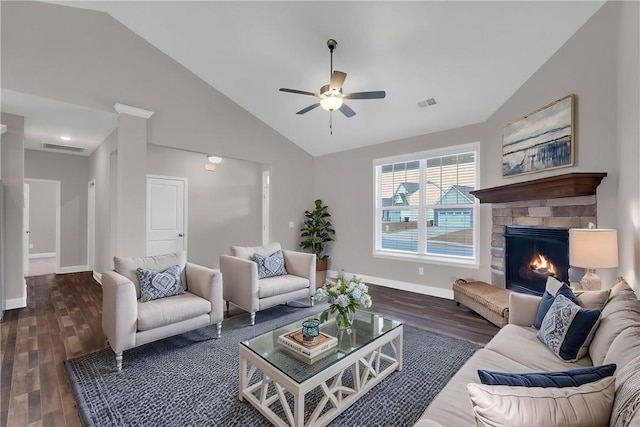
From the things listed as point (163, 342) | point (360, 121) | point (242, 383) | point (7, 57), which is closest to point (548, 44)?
point (360, 121)

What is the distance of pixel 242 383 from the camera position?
202 cm

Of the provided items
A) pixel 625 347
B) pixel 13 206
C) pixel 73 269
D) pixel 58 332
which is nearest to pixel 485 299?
pixel 625 347

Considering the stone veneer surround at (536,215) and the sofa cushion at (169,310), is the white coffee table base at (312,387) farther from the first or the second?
the stone veneer surround at (536,215)

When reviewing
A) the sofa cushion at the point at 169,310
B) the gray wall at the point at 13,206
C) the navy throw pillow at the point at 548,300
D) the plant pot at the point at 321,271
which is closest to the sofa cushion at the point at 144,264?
the sofa cushion at the point at 169,310

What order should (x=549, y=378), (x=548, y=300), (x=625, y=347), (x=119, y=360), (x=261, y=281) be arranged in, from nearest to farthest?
(x=549, y=378) < (x=625, y=347) < (x=548, y=300) < (x=119, y=360) < (x=261, y=281)

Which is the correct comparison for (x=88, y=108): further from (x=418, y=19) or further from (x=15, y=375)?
(x=418, y=19)

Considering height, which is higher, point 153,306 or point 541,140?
point 541,140

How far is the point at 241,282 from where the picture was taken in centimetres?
354

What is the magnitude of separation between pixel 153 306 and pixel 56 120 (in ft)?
10.6

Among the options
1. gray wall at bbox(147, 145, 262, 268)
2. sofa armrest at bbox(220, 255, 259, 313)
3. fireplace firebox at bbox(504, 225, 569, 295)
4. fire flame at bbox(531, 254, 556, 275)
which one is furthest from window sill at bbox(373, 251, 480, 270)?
gray wall at bbox(147, 145, 262, 268)

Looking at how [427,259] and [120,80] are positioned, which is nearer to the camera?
[120,80]

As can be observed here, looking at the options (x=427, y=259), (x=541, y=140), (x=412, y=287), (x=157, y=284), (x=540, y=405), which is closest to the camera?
(x=540, y=405)

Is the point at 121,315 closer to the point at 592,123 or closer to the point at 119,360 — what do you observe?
the point at 119,360

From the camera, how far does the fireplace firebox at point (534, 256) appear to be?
3170mm
